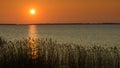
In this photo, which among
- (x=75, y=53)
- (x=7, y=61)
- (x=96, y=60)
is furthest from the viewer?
(x=75, y=53)

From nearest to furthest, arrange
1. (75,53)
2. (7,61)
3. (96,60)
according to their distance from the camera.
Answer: (7,61) < (96,60) < (75,53)

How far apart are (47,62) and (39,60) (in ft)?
2.00

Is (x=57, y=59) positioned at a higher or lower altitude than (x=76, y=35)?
higher

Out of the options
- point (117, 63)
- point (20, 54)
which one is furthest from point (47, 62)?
point (117, 63)

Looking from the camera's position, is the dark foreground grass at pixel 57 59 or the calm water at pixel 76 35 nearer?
the dark foreground grass at pixel 57 59

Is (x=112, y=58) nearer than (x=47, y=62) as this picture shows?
No

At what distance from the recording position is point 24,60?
2000 centimetres

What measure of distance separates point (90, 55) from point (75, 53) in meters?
1.08

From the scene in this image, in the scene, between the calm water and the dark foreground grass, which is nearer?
the dark foreground grass

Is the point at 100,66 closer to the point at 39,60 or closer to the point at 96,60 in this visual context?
the point at 96,60

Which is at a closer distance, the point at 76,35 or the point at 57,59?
the point at 57,59

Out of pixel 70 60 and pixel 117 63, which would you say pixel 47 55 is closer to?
pixel 70 60

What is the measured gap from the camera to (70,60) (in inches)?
827

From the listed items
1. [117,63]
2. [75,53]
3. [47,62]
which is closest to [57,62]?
[47,62]
